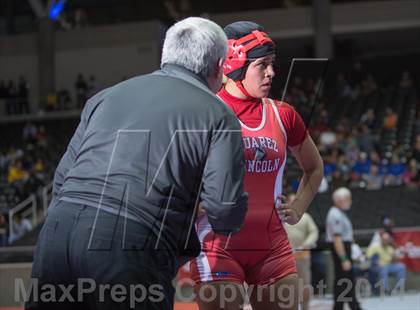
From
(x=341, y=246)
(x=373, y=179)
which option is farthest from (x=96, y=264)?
(x=373, y=179)

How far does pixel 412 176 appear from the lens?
51.8 feet

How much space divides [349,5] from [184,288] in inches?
776

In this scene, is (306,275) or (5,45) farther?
(5,45)

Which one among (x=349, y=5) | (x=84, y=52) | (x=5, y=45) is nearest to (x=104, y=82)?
(x=84, y=52)

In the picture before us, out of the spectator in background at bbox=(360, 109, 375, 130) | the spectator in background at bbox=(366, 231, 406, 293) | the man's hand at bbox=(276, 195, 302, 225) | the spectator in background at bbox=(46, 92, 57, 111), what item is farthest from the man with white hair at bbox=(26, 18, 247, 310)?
the spectator in background at bbox=(46, 92, 57, 111)

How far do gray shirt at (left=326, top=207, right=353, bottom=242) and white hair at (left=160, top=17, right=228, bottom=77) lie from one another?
5.89 m

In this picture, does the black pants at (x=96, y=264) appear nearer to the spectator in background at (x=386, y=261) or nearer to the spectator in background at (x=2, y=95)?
the spectator in background at (x=386, y=261)

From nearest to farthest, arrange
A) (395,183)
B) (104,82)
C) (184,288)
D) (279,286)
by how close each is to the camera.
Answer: (279,286)
(184,288)
(395,183)
(104,82)

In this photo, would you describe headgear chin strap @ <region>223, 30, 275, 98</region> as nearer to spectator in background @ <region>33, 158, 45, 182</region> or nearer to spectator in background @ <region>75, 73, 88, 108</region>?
spectator in background @ <region>33, 158, 45, 182</region>

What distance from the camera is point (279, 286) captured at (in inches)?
137

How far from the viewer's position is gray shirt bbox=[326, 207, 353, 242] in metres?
8.23

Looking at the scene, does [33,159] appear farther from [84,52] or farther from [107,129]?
[107,129]

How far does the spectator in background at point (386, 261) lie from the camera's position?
31.2 ft

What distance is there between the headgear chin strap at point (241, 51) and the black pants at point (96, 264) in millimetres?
1413
